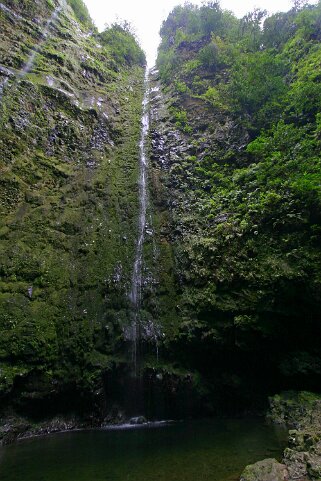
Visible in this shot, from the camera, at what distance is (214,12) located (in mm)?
23688

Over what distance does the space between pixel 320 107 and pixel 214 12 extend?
16.9 metres

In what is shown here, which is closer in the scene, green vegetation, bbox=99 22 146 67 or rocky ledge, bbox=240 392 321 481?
rocky ledge, bbox=240 392 321 481

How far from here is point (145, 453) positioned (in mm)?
5633

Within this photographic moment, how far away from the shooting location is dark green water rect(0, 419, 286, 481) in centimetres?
477

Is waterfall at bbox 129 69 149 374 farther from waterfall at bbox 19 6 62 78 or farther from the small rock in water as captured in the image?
waterfall at bbox 19 6 62 78

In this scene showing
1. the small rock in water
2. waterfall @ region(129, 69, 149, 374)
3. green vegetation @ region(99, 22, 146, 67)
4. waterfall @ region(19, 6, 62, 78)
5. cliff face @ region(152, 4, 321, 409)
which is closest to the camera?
the small rock in water

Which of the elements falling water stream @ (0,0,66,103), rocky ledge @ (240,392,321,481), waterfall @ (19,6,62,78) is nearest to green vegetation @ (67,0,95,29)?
waterfall @ (19,6,62,78)

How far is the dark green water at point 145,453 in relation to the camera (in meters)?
4.77

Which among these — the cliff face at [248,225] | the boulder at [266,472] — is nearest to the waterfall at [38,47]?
the cliff face at [248,225]

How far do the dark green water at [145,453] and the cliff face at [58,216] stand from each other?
148 cm

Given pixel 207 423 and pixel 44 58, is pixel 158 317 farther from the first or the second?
pixel 44 58

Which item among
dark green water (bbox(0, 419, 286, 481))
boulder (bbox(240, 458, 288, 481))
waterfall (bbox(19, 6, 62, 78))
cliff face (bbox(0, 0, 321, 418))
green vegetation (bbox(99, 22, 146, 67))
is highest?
green vegetation (bbox(99, 22, 146, 67))

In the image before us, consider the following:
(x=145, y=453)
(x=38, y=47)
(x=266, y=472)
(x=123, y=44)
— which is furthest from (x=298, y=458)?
(x=123, y=44)

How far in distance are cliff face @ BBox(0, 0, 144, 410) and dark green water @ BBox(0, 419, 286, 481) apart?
148 centimetres
